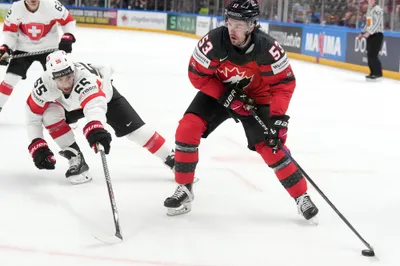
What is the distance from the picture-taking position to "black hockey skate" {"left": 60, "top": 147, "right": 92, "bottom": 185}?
13.3 ft

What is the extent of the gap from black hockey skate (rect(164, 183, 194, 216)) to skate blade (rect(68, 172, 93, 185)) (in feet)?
2.43

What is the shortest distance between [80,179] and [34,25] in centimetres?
234

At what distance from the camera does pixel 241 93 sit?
3459 millimetres

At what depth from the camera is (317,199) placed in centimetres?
391

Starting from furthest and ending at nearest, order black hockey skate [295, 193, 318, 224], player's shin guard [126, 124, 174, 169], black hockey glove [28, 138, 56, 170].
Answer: player's shin guard [126, 124, 174, 169]
black hockey glove [28, 138, 56, 170]
black hockey skate [295, 193, 318, 224]

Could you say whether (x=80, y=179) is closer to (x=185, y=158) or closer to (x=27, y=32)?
(x=185, y=158)

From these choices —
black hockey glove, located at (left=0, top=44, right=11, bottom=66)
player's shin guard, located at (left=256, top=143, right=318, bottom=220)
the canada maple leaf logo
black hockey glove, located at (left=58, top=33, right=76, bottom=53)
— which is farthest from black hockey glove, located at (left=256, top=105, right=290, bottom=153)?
black hockey glove, located at (left=0, top=44, right=11, bottom=66)

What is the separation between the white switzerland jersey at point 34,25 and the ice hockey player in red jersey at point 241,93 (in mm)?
2852

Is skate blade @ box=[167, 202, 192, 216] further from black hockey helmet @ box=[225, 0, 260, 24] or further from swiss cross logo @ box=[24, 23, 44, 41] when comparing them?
swiss cross logo @ box=[24, 23, 44, 41]

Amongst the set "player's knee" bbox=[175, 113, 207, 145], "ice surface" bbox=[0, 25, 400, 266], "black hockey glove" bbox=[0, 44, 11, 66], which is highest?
"black hockey glove" bbox=[0, 44, 11, 66]

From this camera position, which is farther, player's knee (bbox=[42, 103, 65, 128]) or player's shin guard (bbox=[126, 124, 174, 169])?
player's shin guard (bbox=[126, 124, 174, 169])

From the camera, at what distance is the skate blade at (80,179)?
405 centimetres

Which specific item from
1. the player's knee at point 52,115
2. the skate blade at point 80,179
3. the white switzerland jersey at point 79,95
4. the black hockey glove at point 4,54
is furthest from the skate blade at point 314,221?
the black hockey glove at point 4,54

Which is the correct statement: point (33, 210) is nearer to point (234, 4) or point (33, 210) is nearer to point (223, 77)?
point (223, 77)
